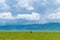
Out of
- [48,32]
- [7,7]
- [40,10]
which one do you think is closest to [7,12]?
[7,7]

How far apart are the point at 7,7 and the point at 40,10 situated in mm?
636

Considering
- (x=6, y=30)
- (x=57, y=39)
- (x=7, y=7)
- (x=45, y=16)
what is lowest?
(x=57, y=39)

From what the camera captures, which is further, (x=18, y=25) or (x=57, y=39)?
(x=18, y=25)

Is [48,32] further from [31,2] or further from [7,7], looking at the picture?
[7,7]

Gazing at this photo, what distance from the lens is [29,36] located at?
9.78ft

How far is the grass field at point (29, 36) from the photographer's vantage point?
2.88 metres

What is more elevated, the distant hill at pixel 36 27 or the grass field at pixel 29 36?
the distant hill at pixel 36 27

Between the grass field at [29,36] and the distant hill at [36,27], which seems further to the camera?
the distant hill at [36,27]

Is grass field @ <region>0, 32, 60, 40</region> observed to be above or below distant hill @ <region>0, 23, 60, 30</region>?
below

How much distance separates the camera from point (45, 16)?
3.00 m

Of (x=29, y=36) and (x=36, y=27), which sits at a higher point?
(x=36, y=27)

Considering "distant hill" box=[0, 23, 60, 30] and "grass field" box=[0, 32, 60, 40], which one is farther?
"distant hill" box=[0, 23, 60, 30]

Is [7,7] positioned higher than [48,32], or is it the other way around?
[7,7]

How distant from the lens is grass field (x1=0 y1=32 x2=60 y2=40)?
2.88 metres
